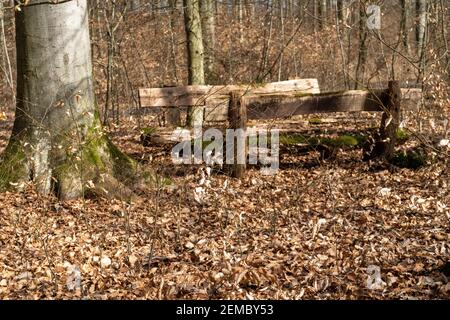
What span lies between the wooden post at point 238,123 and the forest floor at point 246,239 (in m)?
0.17

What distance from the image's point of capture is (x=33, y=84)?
6.72 m

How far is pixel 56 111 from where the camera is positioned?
6.74 metres

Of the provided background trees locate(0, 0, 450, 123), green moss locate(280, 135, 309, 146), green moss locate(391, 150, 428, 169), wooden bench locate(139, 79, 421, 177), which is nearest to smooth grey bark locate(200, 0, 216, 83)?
background trees locate(0, 0, 450, 123)

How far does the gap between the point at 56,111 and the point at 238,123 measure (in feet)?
7.93

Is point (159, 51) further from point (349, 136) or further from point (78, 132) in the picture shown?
point (78, 132)

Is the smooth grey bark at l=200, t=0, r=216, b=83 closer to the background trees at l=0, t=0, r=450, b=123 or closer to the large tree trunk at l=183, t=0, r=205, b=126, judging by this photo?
the background trees at l=0, t=0, r=450, b=123

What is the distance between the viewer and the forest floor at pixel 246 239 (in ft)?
15.0

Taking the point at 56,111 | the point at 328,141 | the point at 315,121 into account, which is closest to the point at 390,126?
the point at 328,141

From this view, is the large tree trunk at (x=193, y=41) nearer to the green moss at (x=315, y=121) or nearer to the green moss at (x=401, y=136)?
the green moss at (x=315, y=121)

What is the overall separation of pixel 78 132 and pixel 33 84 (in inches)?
30.0

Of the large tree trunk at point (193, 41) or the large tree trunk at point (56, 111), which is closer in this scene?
the large tree trunk at point (56, 111)

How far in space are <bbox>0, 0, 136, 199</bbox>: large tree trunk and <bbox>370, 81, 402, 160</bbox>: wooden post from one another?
3.53m

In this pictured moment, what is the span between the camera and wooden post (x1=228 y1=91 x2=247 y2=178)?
7.86 meters

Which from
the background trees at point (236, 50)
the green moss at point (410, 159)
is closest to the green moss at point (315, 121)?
the green moss at point (410, 159)
